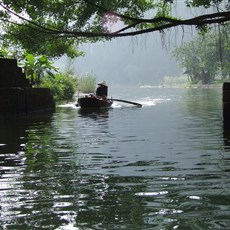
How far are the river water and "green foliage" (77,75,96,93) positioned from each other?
108 feet

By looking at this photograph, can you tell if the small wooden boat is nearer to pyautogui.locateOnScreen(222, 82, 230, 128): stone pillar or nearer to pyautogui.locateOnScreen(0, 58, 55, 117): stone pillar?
pyautogui.locateOnScreen(0, 58, 55, 117): stone pillar

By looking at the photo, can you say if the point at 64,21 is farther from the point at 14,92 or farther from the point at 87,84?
the point at 87,84

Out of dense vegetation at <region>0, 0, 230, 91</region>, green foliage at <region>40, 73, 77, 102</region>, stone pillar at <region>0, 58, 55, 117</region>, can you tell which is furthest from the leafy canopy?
green foliage at <region>40, 73, 77, 102</region>

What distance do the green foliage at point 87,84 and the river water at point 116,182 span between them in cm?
3281

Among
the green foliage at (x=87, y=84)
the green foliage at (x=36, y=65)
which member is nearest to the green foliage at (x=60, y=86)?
the green foliage at (x=36, y=65)

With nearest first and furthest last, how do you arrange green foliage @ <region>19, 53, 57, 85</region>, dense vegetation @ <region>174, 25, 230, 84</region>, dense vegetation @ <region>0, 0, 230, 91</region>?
dense vegetation @ <region>0, 0, 230, 91</region> → green foliage @ <region>19, 53, 57, 85</region> → dense vegetation @ <region>174, 25, 230, 84</region>

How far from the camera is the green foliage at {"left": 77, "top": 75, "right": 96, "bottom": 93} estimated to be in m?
44.5

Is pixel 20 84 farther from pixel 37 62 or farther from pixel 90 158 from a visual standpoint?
pixel 90 158

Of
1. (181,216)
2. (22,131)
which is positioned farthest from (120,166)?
(22,131)

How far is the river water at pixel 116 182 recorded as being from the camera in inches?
175

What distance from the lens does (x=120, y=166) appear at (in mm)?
7520

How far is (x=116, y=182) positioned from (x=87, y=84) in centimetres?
3908

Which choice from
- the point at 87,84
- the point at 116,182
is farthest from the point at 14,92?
the point at 87,84

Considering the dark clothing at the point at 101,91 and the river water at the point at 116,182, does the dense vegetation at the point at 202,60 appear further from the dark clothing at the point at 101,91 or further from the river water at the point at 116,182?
the river water at the point at 116,182
